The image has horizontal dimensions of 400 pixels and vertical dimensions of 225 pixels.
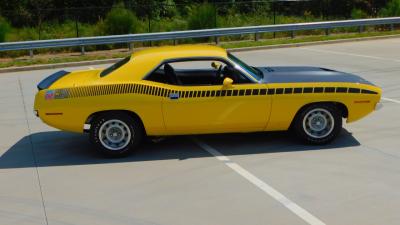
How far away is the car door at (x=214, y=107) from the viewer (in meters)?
7.04

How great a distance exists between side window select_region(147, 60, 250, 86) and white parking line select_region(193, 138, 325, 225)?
3.06 ft

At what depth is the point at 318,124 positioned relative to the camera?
7.38 m

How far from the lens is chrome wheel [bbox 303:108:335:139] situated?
7.36m

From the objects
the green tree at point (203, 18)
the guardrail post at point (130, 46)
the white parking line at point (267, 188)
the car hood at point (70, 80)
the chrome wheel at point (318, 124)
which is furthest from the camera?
the green tree at point (203, 18)

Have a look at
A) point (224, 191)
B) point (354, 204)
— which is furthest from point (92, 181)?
point (354, 204)

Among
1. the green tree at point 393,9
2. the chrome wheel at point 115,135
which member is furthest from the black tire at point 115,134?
the green tree at point 393,9

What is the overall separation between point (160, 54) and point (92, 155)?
1.67m

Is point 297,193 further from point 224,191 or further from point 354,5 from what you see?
point 354,5

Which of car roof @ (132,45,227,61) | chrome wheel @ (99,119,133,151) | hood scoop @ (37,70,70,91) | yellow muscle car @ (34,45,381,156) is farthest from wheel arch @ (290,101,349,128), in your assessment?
hood scoop @ (37,70,70,91)

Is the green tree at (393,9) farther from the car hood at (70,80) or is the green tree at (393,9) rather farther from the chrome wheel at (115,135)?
the chrome wheel at (115,135)

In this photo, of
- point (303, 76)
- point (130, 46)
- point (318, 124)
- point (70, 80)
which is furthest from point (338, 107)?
point (130, 46)

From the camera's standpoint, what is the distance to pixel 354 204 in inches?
211

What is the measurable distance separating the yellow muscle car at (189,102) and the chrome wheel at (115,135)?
0.01m

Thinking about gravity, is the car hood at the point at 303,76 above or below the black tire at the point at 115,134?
above
